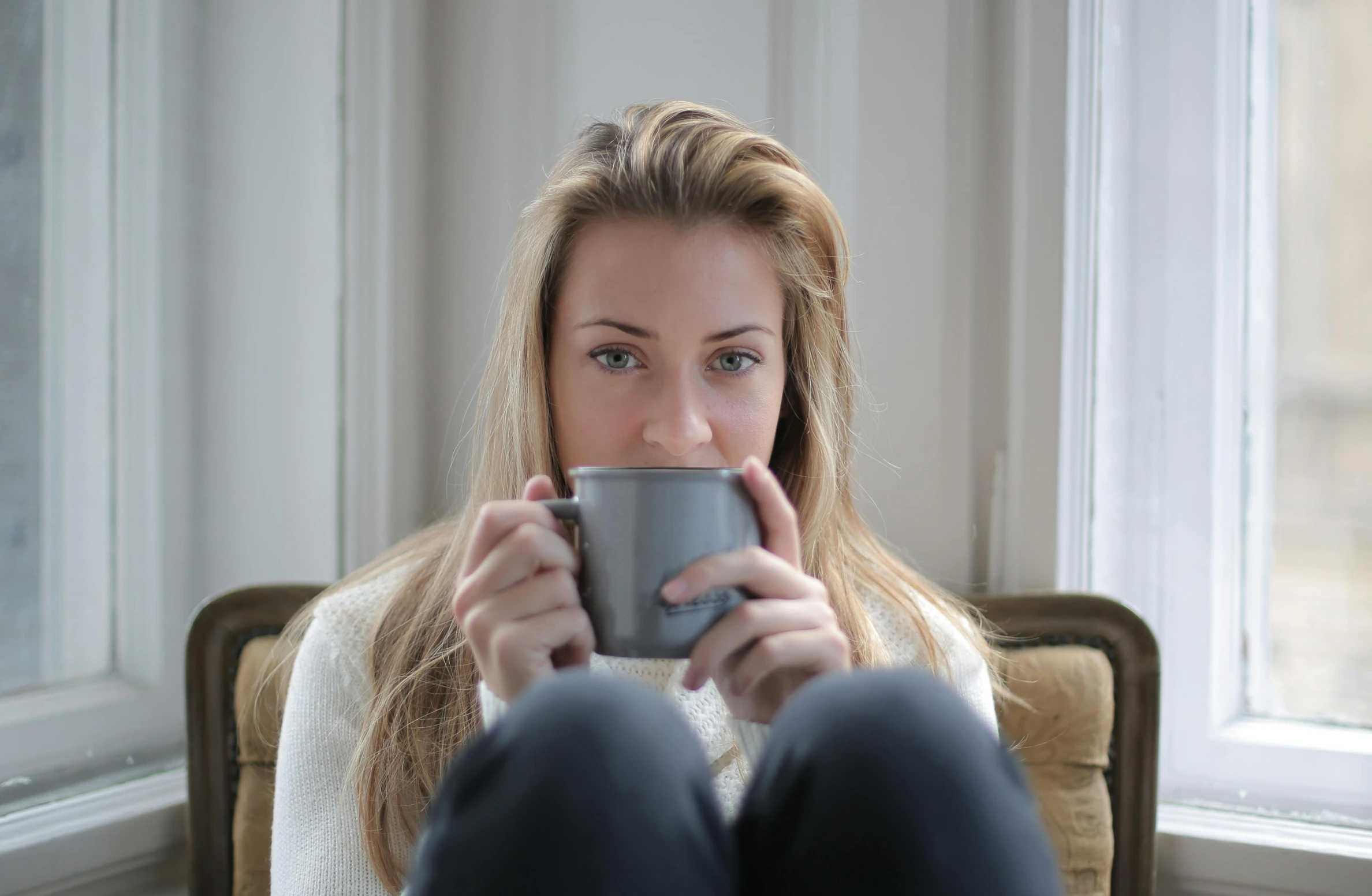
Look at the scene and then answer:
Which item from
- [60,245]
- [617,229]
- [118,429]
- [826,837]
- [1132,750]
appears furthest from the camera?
[118,429]

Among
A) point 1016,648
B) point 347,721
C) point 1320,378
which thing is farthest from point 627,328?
point 1320,378

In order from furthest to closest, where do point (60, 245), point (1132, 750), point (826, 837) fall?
point (60, 245)
point (1132, 750)
point (826, 837)

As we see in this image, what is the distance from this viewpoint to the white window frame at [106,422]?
1.27 m

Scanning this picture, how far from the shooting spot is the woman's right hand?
65 centimetres

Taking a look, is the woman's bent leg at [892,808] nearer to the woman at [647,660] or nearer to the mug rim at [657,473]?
the woman at [647,660]

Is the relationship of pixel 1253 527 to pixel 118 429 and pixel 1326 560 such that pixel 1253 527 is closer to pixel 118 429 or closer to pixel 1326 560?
pixel 1326 560

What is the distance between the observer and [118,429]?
1.39 metres

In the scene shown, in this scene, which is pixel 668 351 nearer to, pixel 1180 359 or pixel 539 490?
pixel 539 490

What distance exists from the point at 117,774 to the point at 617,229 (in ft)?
3.37

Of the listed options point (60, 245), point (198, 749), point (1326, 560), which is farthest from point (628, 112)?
point (1326, 560)

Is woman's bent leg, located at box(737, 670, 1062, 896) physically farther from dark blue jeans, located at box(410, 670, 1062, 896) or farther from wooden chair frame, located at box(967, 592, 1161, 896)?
wooden chair frame, located at box(967, 592, 1161, 896)

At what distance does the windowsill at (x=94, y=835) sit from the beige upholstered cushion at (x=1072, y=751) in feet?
3.57

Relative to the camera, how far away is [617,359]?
0.98 m

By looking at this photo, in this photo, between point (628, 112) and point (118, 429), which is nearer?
point (628, 112)
